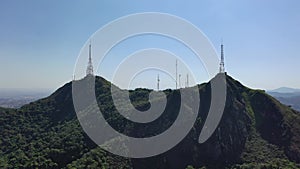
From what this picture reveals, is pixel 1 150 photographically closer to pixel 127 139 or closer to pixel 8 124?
pixel 8 124

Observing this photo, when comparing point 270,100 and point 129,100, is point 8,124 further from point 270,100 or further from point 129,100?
point 270,100

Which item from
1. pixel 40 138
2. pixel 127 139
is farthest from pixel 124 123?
pixel 40 138

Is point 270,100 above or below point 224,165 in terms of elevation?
above

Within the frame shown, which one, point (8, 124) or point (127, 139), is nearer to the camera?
point (127, 139)

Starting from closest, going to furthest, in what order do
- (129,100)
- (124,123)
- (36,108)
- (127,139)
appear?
(127,139)
(124,123)
(129,100)
(36,108)

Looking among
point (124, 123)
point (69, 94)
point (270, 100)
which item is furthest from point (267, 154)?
point (69, 94)

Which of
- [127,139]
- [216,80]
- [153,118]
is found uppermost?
[216,80]

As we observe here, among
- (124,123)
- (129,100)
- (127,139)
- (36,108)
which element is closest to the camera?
(127,139)
